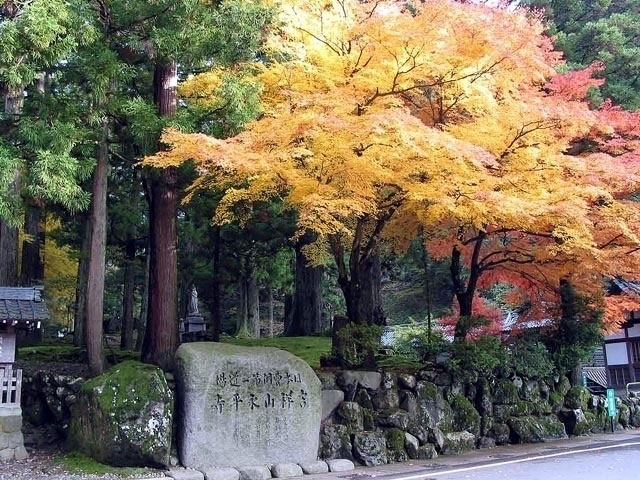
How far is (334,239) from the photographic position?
1302cm

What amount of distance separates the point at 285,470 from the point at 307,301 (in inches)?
423

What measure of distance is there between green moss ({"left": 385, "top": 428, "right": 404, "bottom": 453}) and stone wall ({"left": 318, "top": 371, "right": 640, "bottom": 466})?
0.8 inches

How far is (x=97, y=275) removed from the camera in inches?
462

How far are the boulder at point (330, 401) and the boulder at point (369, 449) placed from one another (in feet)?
2.25

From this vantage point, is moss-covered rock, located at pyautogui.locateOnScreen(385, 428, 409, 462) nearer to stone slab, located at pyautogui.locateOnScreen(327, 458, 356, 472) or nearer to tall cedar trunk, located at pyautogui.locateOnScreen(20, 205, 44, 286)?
stone slab, located at pyautogui.locateOnScreen(327, 458, 356, 472)

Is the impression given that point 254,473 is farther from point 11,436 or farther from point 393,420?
point 11,436

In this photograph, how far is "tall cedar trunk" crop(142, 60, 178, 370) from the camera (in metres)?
12.1

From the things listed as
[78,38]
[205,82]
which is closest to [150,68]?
[205,82]

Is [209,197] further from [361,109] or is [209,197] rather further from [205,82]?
[361,109]

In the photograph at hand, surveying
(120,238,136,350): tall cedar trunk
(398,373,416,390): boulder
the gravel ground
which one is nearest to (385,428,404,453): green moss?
(398,373,416,390): boulder

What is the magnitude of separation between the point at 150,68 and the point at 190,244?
758 cm

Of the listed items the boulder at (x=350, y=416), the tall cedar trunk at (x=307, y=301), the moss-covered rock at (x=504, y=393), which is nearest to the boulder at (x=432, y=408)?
the boulder at (x=350, y=416)

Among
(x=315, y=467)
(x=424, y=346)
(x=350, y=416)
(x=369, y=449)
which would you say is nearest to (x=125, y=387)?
(x=315, y=467)

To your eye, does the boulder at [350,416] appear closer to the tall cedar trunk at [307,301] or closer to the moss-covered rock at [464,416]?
the moss-covered rock at [464,416]
